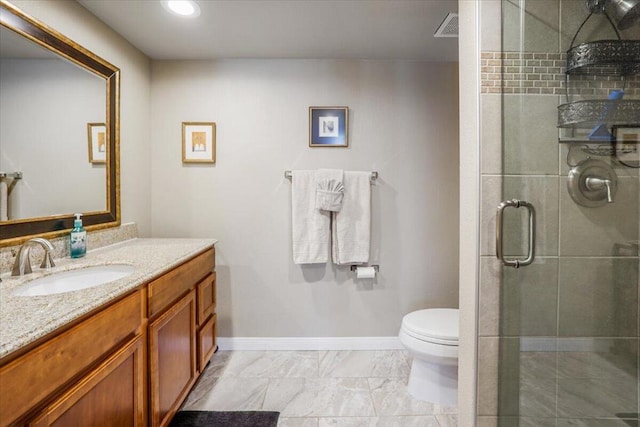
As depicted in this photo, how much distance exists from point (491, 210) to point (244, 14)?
1650 millimetres

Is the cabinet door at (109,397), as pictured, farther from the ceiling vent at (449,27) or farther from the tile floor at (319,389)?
the ceiling vent at (449,27)

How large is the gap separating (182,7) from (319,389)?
91.1 inches

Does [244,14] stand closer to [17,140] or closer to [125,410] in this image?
[17,140]

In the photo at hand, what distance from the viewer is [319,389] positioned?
6.02ft

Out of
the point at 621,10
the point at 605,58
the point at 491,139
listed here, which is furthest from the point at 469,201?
the point at 621,10

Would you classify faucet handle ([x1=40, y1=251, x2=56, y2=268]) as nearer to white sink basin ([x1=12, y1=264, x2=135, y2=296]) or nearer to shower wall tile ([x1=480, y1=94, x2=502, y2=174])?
white sink basin ([x1=12, y1=264, x2=135, y2=296])

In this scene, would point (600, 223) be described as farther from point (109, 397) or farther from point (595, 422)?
point (109, 397)

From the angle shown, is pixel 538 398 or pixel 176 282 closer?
pixel 538 398

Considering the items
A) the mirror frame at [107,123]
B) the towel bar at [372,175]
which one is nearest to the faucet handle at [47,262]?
the mirror frame at [107,123]

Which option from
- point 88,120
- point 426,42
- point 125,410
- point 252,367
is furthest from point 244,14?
point 252,367

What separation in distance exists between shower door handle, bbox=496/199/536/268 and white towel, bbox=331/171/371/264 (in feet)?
3.77

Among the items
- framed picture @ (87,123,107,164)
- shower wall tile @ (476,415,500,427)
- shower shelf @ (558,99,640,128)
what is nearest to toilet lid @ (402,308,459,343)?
shower wall tile @ (476,415,500,427)

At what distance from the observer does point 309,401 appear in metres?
1.73

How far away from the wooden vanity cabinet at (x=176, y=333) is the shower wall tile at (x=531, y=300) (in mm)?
1432
